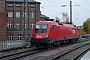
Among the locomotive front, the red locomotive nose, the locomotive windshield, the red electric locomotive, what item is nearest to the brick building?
the red electric locomotive

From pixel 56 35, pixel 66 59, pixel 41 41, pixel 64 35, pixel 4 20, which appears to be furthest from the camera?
pixel 4 20

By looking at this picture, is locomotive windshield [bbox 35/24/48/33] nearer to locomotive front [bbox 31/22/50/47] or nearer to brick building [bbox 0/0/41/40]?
locomotive front [bbox 31/22/50/47]

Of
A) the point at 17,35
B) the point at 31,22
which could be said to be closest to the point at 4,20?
the point at 17,35

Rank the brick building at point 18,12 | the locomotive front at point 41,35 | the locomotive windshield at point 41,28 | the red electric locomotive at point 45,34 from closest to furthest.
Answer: the locomotive front at point 41,35 < the red electric locomotive at point 45,34 < the locomotive windshield at point 41,28 < the brick building at point 18,12

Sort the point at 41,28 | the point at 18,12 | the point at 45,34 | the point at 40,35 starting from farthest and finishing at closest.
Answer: the point at 18,12, the point at 41,28, the point at 40,35, the point at 45,34

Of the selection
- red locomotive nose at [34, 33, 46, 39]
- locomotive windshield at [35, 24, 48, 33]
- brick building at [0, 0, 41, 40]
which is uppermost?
brick building at [0, 0, 41, 40]

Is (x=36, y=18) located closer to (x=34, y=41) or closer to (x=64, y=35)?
(x=64, y=35)

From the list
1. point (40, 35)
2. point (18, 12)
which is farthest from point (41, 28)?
point (18, 12)

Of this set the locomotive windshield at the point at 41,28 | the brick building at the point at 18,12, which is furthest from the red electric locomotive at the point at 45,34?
the brick building at the point at 18,12

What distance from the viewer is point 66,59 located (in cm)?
1627

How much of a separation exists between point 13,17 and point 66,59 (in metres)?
55.1

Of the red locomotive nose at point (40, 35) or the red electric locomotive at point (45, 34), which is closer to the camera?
the red electric locomotive at point (45, 34)

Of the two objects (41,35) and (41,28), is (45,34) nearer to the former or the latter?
(41,35)

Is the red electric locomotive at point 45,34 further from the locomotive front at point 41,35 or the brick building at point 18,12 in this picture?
the brick building at point 18,12
